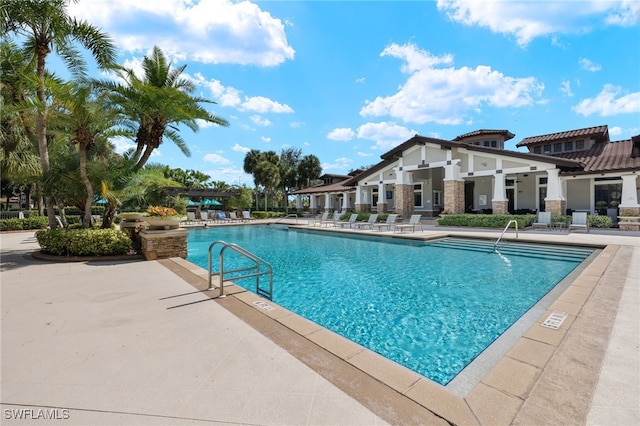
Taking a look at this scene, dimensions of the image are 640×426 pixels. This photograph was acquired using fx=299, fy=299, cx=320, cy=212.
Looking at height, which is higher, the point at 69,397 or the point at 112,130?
the point at 112,130

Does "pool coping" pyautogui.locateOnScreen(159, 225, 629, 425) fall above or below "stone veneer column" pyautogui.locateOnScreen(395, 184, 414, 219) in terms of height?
below

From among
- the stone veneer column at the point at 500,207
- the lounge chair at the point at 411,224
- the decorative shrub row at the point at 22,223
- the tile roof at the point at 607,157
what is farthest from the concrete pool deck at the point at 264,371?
the decorative shrub row at the point at 22,223

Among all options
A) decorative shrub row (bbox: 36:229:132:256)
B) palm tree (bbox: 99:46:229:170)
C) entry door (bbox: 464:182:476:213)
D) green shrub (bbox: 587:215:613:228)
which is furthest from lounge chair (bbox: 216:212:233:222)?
green shrub (bbox: 587:215:613:228)

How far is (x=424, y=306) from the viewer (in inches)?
229

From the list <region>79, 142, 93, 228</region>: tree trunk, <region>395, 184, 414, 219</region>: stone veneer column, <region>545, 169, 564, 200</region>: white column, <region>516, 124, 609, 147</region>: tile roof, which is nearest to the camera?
<region>79, 142, 93, 228</region>: tree trunk

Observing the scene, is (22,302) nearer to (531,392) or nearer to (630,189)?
(531,392)

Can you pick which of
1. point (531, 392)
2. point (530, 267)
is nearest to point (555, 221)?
point (530, 267)

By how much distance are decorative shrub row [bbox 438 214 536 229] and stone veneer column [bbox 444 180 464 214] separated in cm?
108

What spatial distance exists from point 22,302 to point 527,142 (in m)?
27.4

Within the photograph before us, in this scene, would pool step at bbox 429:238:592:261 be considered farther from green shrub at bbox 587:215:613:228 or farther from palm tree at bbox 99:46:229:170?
palm tree at bbox 99:46:229:170

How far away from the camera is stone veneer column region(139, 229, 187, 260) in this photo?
839cm

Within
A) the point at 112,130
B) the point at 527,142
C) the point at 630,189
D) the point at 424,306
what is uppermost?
the point at 527,142

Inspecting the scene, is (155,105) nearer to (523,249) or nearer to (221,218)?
(523,249)

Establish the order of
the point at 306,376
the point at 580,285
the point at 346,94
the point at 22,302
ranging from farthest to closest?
1. the point at 346,94
2. the point at 580,285
3. the point at 22,302
4. the point at 306,376
